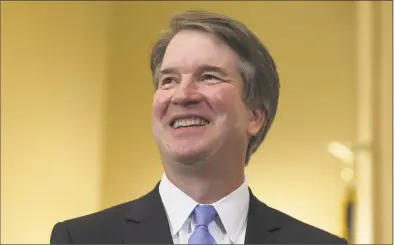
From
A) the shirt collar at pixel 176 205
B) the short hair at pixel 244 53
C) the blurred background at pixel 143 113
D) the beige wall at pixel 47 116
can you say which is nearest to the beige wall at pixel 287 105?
the blurred background at pixel 143 113

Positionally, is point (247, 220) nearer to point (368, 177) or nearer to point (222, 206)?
point (222, 206)

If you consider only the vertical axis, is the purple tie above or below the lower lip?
below

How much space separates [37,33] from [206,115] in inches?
73.6

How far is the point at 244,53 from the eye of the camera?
1176 mm

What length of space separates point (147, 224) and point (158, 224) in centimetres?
2

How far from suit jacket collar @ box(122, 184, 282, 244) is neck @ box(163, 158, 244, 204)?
0.06m

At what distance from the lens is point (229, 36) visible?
3.76 ft

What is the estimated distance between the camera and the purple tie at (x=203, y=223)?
1062 millimetres

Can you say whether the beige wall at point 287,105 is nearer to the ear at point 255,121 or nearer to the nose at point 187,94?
the ear at point 255,121

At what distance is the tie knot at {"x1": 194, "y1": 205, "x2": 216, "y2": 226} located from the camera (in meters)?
1.09

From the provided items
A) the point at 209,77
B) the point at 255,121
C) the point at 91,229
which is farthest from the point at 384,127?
the point at 91,229

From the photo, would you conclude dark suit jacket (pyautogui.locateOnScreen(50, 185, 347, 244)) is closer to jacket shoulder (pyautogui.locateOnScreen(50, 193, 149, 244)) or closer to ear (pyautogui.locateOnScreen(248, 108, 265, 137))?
A: jacket shoulder (pyautogui.locateOnScreen(50, 193, 149, 244))

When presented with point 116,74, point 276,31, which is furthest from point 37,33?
point 276,31

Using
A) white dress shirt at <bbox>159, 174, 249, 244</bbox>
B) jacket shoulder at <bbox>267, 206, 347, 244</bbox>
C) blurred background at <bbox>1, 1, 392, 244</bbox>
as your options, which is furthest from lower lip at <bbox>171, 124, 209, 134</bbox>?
blurred background at <bbox>1, 1, 392, 244</bbox>
